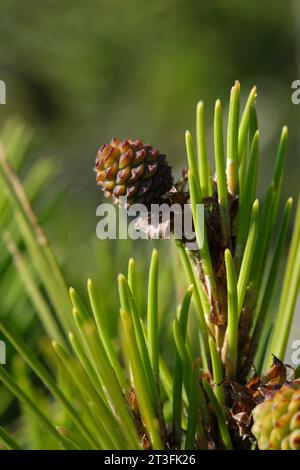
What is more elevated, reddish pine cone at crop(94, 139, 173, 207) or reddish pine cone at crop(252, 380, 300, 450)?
reddish pine cone at crop(94, 139, 173, 207)

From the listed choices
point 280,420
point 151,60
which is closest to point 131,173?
point 280,420

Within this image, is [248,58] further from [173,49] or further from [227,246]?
[227,246]

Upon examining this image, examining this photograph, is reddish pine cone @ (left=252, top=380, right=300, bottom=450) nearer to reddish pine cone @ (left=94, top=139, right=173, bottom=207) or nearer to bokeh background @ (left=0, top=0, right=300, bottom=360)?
reddish pine cone @ (left=94, top=139, right=173, bottom=207)

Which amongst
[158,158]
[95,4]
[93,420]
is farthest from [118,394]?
[95,4]

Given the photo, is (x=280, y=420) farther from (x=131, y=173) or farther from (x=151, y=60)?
(x=151, y=60)

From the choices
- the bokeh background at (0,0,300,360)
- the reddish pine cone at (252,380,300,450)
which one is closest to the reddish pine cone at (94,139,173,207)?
the reddish pine cone at (252,380,300,450)

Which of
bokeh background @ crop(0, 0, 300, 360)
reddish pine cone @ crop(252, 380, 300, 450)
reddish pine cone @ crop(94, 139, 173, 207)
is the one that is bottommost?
reddish pine cone @ crop(252, 380, 300, 450)
